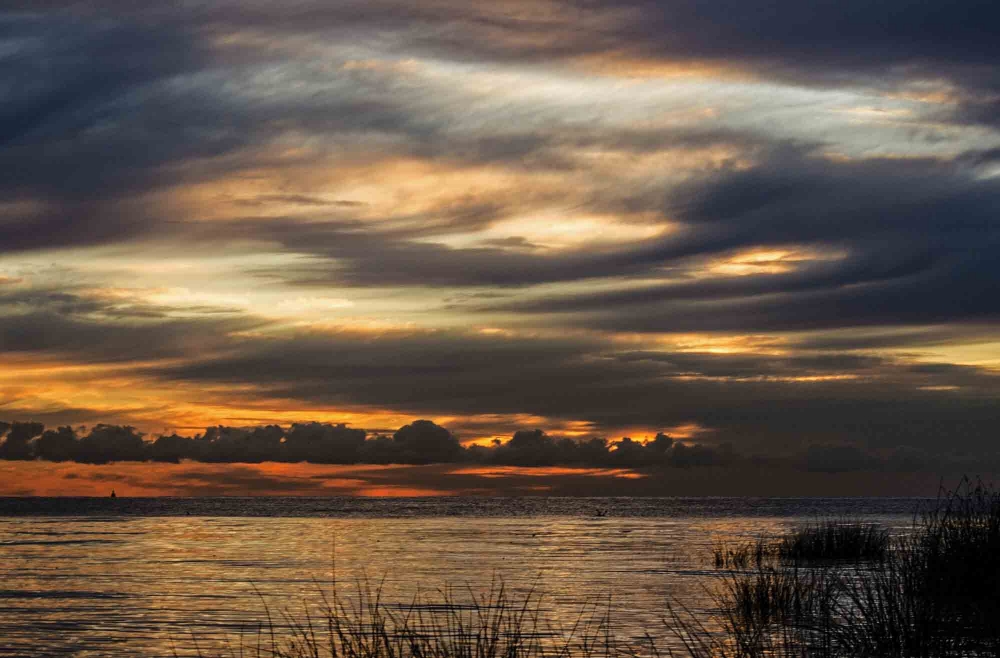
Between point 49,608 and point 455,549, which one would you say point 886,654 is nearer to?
point 49,608

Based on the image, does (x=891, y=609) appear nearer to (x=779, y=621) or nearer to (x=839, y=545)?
(x=779, y=621)

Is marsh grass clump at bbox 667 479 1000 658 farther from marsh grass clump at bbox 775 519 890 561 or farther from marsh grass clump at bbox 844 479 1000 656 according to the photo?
marsh grass clump at bbox 775 519 890 561


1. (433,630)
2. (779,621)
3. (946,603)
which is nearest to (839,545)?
(779,621)

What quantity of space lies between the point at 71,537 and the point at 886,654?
72.8 meters

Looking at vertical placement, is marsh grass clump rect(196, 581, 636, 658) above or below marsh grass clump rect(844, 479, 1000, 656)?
below

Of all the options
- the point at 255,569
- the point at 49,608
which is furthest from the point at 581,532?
the point at 49,608

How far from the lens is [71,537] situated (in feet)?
260

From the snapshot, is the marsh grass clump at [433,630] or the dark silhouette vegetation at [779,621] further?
the marsh grass clump at [433,630]

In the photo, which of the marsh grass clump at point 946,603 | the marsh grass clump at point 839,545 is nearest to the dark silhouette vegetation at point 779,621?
the marsh grass clump at point 946,603

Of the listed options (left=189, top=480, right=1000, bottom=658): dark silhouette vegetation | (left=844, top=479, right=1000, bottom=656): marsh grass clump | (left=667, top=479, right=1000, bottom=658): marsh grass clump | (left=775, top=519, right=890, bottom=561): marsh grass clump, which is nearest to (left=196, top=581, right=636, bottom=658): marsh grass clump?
(left=189, top=480, right=1000, bottom=658): dark silhouette vegetation

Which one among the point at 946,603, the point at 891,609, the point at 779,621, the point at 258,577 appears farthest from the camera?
the point at 258,577

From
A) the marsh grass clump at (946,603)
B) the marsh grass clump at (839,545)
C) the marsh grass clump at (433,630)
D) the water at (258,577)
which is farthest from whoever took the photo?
the marsh grass clump at (839,545)

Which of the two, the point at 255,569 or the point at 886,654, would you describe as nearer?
the point at 886,654

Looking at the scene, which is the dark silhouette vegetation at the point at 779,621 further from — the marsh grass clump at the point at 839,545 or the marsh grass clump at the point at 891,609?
the marsh grass clump at the point at 839,545
